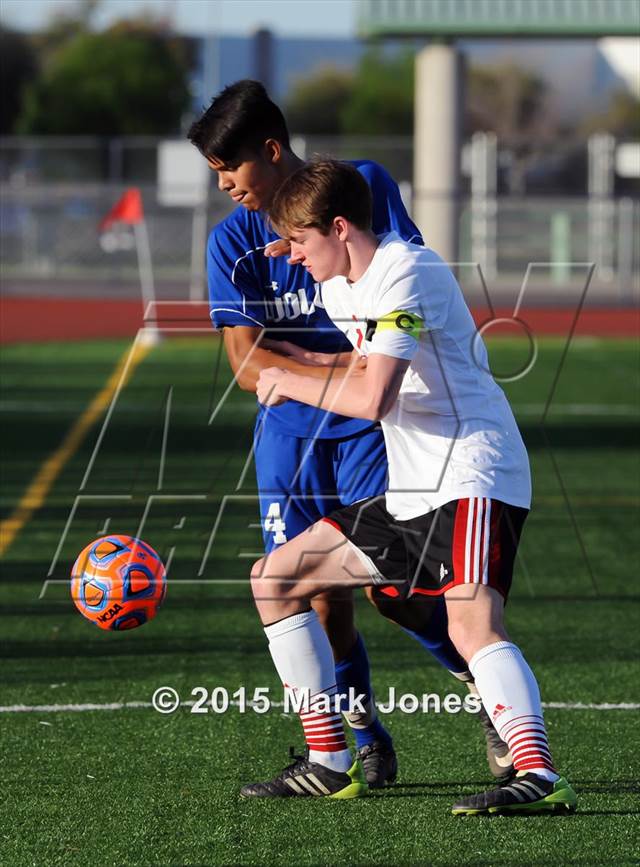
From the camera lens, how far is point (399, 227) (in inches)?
201

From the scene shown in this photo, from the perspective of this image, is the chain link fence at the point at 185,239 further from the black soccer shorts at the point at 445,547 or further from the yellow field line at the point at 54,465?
the black soccer shorts at the point at 445,547

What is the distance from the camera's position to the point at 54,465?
12883mm

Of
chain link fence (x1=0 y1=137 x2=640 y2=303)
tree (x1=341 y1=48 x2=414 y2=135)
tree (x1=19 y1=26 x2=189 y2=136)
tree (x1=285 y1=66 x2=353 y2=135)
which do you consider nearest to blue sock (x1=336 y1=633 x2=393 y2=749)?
chain link fence (x1=0 y1=137 x2=640 y2=303)

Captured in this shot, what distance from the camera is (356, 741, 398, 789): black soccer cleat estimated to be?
5.16 metres

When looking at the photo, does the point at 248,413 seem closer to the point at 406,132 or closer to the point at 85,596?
the point at 85,596

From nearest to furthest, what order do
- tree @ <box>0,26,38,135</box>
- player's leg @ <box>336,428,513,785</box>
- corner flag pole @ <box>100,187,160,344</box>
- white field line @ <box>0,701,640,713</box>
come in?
player's leg @ <box>336,428,513,785</box>
white field line @ <box>0,701,640,713</box>
corner flag pole @ <box>100,187,160,344</box>
tree @ <box>0,26,38,135</box>

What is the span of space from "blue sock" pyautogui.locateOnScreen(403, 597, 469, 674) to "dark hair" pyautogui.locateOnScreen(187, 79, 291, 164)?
1.57m

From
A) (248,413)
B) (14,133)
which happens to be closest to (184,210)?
(248,413)

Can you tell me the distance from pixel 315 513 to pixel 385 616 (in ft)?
1.37

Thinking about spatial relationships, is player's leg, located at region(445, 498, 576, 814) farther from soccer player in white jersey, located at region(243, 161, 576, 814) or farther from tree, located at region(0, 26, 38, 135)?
tree, located at region(0, 26, 38, 135)

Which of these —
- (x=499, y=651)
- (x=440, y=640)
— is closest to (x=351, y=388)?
(x=499, y=651)

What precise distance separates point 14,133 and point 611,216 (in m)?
29.7

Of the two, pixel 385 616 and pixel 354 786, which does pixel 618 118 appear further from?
pixel 354 786

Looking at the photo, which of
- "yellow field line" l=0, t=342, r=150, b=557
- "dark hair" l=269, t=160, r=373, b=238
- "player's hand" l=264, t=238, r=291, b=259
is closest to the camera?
"dark hair" l=269, t=160, r=373, b=238
